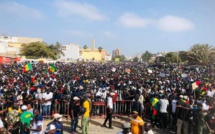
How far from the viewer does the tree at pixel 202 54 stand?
43.8m

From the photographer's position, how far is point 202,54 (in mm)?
44156

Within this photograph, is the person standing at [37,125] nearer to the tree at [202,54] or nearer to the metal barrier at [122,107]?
the metal barrier at [122,107]

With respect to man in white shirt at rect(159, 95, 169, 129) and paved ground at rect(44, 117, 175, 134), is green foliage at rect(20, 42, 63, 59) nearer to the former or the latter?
paved ground at rect(44, 117, 175, 134)

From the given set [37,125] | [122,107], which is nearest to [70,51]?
[122,107]

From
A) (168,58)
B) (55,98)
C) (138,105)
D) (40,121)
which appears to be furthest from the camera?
(168,58)

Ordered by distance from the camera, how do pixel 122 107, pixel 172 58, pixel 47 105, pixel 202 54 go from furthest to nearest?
pixel 172 58 < pixel 202 54 < pixel 122 107 < pixel 47 105

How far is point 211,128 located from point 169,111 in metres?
2.14

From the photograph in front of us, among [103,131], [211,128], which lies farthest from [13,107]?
[211,128]

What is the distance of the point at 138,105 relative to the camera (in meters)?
9.48

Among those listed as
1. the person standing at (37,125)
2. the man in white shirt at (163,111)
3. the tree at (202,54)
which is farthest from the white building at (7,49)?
the person standing at (37,125)

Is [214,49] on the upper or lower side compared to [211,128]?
upper

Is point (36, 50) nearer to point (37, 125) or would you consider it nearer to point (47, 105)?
point (47, 105)

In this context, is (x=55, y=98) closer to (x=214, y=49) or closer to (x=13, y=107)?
(x=13, y=107)

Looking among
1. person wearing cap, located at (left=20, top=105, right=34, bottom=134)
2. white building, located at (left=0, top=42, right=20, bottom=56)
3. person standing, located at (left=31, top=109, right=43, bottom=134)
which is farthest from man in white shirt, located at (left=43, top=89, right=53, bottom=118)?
white building, located at (left=0, top=42, right=20, bottom=56)
